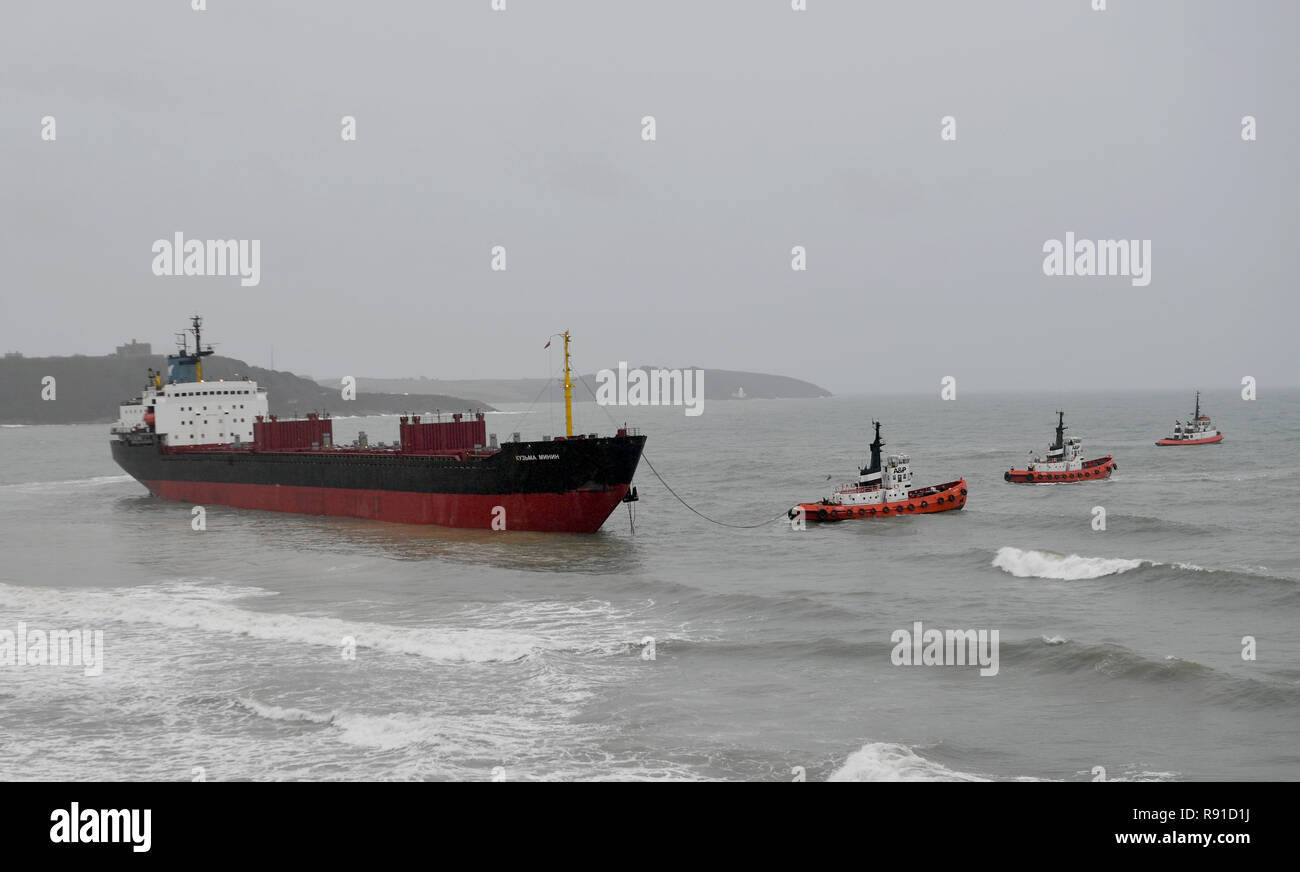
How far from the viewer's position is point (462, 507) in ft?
128

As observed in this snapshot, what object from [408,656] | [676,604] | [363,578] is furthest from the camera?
[363,578]

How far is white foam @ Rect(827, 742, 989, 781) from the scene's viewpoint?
12.6m

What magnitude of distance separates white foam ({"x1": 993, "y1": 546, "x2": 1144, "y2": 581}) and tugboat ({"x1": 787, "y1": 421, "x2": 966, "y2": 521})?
455 inches

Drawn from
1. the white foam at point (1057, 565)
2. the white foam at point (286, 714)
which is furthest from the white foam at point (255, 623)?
the white foam at point (1057, 565)

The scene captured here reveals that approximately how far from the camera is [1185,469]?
226 feet

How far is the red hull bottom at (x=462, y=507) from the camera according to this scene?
124ft

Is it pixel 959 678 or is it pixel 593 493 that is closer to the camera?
pixel 959 678

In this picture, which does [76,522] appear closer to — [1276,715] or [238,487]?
[238,487]
